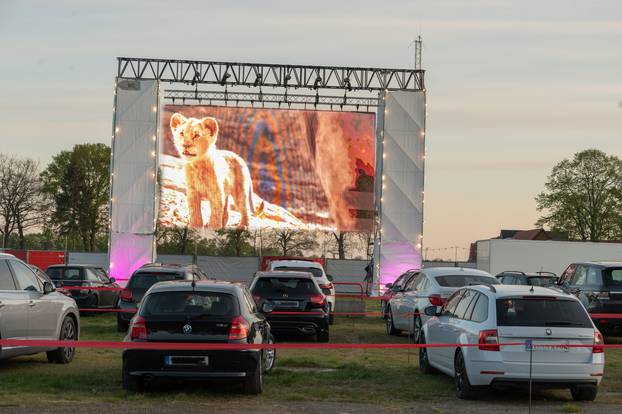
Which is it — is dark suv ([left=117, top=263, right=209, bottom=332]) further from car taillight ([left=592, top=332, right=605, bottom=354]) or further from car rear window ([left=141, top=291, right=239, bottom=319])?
car taillight ([left=592, top=332, right=605, bottom=354])

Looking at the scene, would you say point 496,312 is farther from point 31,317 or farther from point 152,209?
point 152,209

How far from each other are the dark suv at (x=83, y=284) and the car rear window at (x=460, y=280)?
38.9 feet

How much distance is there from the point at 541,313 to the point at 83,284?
19138mm

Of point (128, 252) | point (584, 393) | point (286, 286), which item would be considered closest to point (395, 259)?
point (128, 252)

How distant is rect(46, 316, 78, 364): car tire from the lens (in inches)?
623

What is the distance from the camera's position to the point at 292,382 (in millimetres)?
14203

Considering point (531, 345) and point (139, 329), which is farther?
point (139, 329)

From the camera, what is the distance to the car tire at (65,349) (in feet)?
51.9

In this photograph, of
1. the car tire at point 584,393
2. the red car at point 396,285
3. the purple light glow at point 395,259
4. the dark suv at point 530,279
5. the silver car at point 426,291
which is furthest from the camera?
the purple light glow at point 395,259

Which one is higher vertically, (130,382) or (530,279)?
(530,279)

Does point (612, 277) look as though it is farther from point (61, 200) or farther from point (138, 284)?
point (61, 200)

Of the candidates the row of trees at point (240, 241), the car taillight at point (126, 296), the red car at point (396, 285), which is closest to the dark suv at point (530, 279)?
the red car at point (396, 285)

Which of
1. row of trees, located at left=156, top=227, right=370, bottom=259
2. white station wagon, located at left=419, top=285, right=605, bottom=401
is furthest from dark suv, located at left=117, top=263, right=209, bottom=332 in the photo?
row of trees, located at left=156, top=227, right=370, bottom=259

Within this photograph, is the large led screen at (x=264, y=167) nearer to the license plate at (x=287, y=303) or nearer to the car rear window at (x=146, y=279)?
the car rear window at (x=146, y=279)
